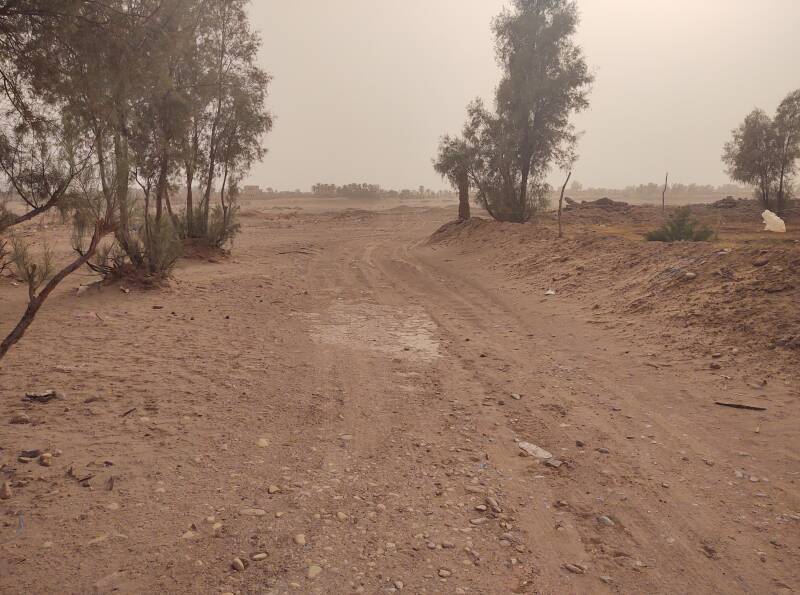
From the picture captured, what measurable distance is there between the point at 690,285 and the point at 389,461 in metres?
6.86

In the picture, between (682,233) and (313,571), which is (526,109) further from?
(313,571)

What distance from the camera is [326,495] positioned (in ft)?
11.4

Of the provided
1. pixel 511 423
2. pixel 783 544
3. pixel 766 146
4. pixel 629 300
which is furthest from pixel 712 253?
pixel 766 146

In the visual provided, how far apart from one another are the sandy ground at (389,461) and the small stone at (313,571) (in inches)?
0.5

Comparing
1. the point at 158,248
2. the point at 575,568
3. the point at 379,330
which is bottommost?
the point at 575,568

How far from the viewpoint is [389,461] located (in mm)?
3988

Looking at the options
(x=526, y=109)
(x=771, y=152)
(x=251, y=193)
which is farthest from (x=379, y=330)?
(x=251, y=193)

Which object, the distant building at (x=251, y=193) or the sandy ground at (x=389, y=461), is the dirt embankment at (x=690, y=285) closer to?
the sandy ground at (x=389, y=461)

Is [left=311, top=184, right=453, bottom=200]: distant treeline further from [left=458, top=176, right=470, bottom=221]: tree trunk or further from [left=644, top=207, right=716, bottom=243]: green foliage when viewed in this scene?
[left=644, top=207, right=716, bottom=243]: green foliage

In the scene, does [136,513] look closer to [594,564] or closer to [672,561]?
[594,564]

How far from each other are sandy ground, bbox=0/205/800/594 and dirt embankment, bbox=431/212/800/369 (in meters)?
0.28

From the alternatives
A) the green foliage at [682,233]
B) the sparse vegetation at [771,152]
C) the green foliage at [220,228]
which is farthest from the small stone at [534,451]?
the sparse vegetation at [771,152]

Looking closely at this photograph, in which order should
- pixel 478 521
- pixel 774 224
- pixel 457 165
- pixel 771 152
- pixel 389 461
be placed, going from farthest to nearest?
pixel 771 152 < pixel 457 165 < pixel 774 224 < pixel 389 461 < pixel 478 521

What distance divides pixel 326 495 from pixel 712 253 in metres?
8.82
